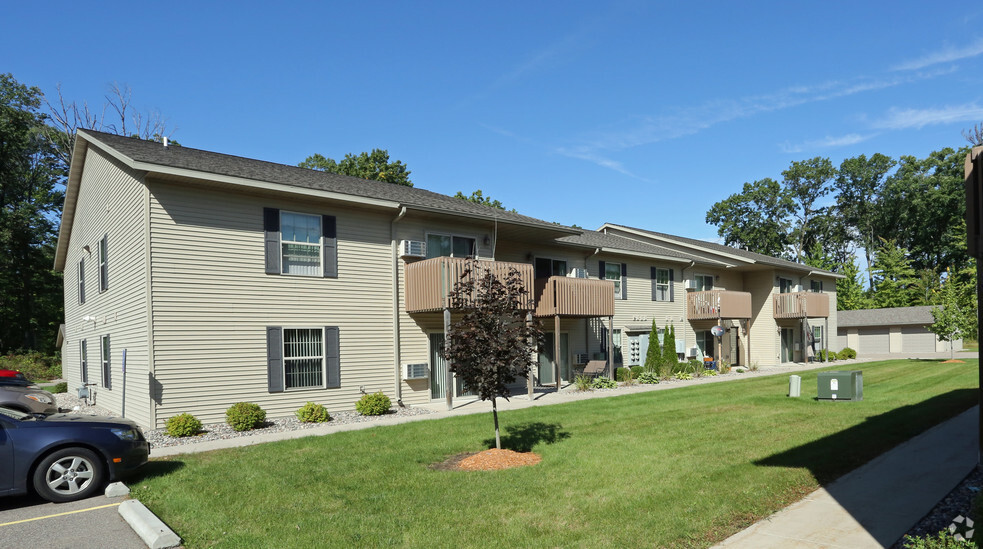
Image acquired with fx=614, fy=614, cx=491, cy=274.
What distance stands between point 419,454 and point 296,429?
442 centimetres

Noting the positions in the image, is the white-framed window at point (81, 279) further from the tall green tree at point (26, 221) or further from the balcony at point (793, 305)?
the balcony at point (793, 305)

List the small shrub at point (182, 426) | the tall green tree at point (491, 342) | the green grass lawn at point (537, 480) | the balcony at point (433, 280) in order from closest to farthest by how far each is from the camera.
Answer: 1. the green grass lawn at point (537, 480)
2. the tall green tree at point (491, 342)
3. the small shrub at point (182, 426)
4. the balcony at point (433, 280)

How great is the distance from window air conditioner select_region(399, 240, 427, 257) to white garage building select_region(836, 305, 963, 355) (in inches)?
1636

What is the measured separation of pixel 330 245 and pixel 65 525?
953cm

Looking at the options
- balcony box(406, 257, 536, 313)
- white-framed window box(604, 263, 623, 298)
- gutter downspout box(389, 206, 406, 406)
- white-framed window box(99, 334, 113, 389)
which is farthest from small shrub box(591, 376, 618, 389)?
white-framed window box(99, 334, 113, 389)

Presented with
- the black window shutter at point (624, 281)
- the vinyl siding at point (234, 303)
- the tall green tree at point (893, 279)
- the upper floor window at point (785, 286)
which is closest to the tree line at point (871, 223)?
the tall green tree at point (893, 279)

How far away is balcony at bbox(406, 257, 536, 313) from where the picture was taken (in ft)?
52.7

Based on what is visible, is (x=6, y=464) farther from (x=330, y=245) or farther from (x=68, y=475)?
(x=330, y=245)

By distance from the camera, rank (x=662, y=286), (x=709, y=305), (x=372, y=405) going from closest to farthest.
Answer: (x=372, y=405) < (x=662, y=286) < (x=709, y=305)

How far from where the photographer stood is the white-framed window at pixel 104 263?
1678cm

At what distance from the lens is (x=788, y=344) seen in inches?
1367

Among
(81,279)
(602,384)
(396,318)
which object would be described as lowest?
(602,384)

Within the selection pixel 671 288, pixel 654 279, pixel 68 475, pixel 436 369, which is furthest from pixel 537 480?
pixel 671 288

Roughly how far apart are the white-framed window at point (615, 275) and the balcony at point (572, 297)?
3.48 meters
